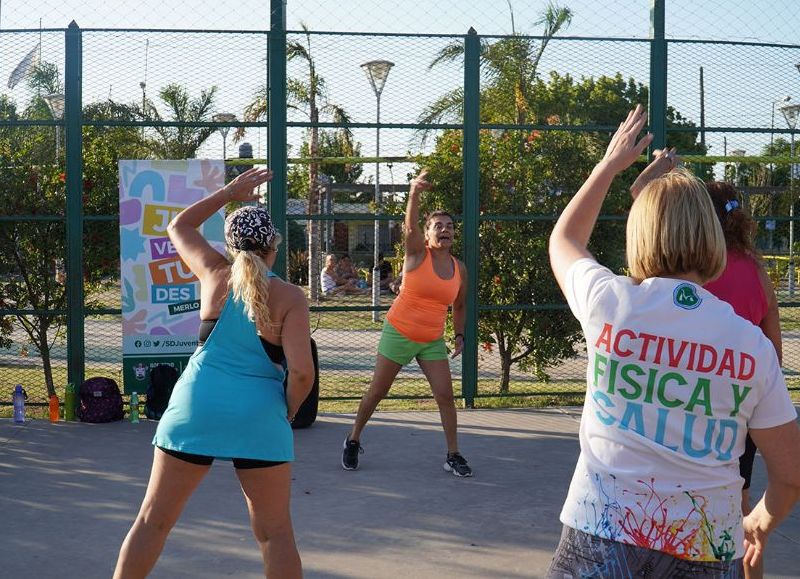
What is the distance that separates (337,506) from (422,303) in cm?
152

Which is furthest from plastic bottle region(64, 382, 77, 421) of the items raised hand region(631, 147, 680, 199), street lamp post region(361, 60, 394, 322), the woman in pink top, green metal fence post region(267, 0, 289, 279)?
raised hand region(631, 147, 680, 199)

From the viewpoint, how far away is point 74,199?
8531 millimetres

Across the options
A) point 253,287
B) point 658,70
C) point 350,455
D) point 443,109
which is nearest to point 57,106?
point 443,109

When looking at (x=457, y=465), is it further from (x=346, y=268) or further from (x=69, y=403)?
(x=69, y=403)

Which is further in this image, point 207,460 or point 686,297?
point 207,460

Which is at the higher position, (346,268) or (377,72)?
(377,72)

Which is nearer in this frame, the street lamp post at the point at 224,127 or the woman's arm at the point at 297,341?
the woman's arm at the point at 297,341

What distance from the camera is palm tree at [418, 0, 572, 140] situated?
8852 mm

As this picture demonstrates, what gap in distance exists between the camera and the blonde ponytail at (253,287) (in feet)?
12.1

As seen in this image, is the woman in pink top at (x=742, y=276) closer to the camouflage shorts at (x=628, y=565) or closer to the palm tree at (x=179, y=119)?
the camouflage shorts at (x=628, y=565)

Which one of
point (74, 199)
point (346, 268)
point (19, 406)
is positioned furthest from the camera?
point (346, 268)

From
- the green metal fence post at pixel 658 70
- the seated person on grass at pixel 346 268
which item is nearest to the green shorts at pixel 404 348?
the seated person on grass at pixel 346 268

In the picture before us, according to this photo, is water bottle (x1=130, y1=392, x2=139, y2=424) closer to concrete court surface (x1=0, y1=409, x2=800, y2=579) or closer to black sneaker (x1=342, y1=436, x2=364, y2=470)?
concrete court surface (x1=0, y1=409, x2=800, y2=579)

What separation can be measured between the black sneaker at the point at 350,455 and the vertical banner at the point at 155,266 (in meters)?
2.25
